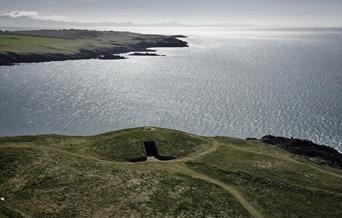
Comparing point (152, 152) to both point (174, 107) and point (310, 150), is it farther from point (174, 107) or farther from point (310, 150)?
point (174, 107)

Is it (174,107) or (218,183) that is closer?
(218,183)

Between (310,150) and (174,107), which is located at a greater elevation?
(310,150)

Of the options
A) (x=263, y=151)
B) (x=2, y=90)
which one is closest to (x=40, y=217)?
(x=263, y=151)

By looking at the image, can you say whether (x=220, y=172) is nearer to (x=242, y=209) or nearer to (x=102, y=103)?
(x=242, y=209)

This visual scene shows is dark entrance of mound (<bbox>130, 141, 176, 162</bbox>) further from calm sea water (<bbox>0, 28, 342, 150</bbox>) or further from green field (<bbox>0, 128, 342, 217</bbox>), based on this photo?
calm sea water (<bbox>0, 28, 342, 150</bbox>)

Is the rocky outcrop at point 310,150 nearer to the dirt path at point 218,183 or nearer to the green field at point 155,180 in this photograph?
the green field at point 155,180

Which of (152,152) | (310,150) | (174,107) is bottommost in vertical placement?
(174,107)

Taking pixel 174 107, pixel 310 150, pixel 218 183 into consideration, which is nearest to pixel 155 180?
pixel 218 183
